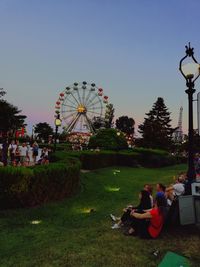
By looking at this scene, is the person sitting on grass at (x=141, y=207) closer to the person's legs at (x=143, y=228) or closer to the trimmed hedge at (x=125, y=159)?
the person's legs at (x=143, y=228)

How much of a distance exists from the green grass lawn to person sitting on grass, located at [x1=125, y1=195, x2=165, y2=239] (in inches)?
8.1

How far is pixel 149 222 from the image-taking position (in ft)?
26.6

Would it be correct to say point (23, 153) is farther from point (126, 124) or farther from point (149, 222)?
point (126, 124)

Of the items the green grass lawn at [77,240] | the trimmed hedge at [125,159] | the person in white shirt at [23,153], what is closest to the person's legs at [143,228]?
the green grass lawn at [77,240]

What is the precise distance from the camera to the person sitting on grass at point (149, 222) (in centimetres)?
799

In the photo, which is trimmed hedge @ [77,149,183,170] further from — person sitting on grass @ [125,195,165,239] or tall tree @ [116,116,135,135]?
tall tree @ [116,116,135,135]

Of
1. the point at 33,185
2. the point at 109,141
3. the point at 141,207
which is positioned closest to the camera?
the point at 141,207

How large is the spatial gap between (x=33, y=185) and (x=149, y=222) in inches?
239

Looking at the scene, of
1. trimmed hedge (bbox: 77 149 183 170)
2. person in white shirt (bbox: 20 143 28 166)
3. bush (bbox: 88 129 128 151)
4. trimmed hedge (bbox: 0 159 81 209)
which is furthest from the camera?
bush (bbox: 88 129 128 151)

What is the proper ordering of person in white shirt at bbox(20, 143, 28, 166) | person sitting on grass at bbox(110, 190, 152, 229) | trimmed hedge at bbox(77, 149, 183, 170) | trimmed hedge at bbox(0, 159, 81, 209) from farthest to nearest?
trimmed hedge at bbox(77, 149, 183, 170) < person in white shirt at bbox(20, 143, 28, 166) < trimmed hedge at bbox(0, 159, 81, 209) < person sitting on grass at bbox(110, 190, 152, 229)

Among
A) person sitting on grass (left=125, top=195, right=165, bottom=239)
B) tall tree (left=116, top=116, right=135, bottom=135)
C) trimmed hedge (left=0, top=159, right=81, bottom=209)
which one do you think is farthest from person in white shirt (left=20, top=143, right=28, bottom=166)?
tall tree (left=116, top=116, right=135, bottom=135)

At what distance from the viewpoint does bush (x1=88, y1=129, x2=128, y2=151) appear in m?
38.8

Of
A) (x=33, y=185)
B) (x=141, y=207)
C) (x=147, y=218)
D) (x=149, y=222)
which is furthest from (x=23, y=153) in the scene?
(x=149, y=222)

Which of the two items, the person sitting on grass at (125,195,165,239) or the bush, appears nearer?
the person sitting on grass at (125,195,165,239)
